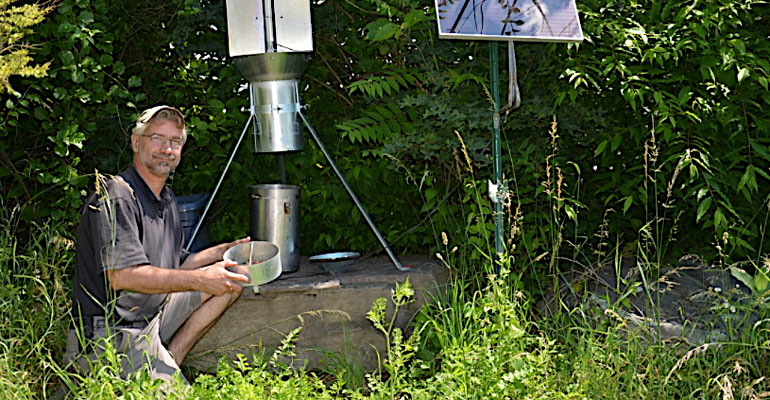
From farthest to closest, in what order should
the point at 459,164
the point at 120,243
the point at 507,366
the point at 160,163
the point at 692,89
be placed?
1. the point at 459,164
2. the point at 692,89
3. the point at 160,163
4. the point at 120,243
5. the point at 507,366

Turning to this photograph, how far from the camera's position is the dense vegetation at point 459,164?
3.41 metres

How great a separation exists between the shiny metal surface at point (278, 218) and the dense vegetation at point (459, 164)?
452mm

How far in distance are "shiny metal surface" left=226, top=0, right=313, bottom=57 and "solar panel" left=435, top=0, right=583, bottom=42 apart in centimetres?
89

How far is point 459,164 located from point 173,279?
1.93 meters

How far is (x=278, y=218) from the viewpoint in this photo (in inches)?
175

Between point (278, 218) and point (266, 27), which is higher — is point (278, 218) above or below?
below

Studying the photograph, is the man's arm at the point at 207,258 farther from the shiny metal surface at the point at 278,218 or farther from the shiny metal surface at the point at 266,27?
the shiny metal surface at the point at 266,27

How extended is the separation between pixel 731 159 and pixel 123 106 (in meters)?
3.38

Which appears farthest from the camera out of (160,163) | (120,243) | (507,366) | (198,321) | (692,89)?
(692,89)

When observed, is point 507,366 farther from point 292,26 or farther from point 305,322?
point 292,26

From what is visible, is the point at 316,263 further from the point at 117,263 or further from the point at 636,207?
the point at 636,207

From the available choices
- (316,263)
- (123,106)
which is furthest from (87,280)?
(123,106)

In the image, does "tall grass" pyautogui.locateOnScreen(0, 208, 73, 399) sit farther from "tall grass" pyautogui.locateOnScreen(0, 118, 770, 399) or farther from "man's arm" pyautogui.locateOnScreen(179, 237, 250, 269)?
"man's arm" pyautogui.locateOnScreen(179, 237, 250, 269)

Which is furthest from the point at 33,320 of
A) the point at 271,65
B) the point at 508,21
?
the point at 508,21
